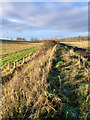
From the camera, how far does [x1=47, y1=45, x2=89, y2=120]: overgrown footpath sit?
9.91ft

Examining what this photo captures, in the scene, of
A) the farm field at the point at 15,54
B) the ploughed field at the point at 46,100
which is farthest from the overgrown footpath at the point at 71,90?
the farm field at the point at 15,54

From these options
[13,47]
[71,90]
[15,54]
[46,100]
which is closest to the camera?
[46,100]

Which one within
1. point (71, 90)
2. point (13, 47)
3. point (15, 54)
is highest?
point (13, 47)

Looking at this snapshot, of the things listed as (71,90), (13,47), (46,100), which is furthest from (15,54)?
(46,100)

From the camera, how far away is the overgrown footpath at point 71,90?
119 inches

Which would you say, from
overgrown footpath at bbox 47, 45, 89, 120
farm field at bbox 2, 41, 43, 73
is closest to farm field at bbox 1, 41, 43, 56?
farm field at bbox 2, 41, 43, 73

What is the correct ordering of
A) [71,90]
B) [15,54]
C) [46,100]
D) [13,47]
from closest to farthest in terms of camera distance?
1. [46,100]
2. [71,90]
3. [15,54]
4. [13,47]

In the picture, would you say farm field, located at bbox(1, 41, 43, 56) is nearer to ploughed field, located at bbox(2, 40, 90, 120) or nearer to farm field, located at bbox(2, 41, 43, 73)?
farm field, located at bbox(2, 41, 43, 73)

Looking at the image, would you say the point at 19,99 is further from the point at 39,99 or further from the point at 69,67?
the point at 69,67

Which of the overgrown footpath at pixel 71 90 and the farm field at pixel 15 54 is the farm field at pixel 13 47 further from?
the overgrown footpath at pixel 71 90

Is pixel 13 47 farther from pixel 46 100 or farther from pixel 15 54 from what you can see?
pixel 46 100

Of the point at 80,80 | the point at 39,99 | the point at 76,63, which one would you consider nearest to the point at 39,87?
the point at 39,99

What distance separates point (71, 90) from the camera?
383cm

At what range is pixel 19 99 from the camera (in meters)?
3.17
